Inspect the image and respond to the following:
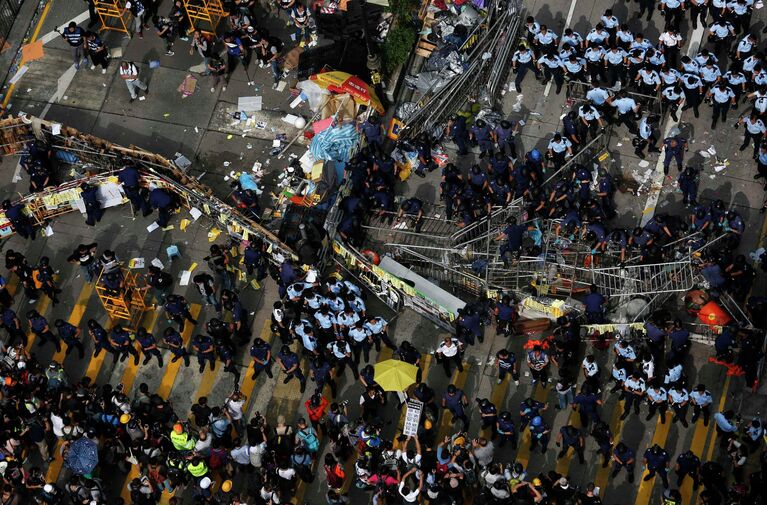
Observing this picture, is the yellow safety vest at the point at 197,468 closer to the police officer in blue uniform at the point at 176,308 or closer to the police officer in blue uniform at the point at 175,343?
the police officer in blue uniform at the point at 175,343

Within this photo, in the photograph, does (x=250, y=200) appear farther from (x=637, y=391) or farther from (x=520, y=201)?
(x=637, y=391)

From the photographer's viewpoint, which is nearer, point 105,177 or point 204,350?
point 204,350

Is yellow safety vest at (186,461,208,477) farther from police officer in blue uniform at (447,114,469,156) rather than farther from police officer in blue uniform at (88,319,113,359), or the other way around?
police officer in blue uniform at (447,114,469,156)

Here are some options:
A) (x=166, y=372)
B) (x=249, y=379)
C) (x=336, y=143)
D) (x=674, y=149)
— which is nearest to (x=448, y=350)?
(x=249, y=379)

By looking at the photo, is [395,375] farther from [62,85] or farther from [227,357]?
[62,85]

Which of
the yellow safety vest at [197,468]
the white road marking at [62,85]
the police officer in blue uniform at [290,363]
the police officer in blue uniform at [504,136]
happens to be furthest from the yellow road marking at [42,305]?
the police officer in blue uniform at [504,136]

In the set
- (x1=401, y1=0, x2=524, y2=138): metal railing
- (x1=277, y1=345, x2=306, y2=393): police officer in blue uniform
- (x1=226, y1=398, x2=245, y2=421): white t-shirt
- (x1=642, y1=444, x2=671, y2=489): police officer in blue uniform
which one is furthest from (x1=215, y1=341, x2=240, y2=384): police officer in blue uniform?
(x1=642, y1=444, x2=671, y2=489): police officer in blue uniform

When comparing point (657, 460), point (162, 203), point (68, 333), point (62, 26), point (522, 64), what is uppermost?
point (522, 64)

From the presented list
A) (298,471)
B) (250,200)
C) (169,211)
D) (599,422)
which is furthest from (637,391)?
(169,211)
